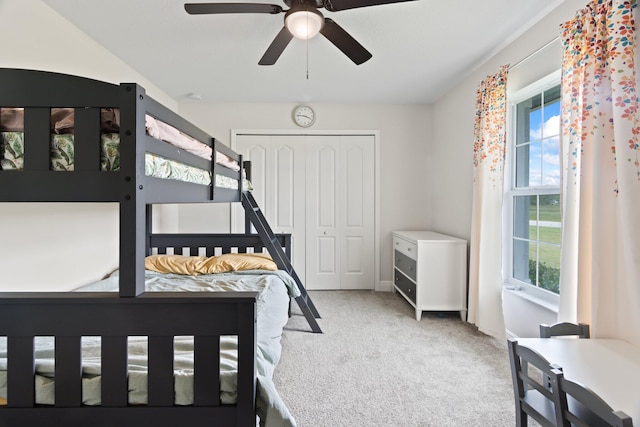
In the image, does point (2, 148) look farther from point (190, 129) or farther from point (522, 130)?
point (522, 130)

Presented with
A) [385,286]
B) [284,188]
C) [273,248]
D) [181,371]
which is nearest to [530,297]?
[385,286]

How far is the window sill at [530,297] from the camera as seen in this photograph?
210 cm

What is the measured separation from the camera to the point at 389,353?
94.3 inches

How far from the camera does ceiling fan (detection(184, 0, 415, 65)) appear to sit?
162 centimetres

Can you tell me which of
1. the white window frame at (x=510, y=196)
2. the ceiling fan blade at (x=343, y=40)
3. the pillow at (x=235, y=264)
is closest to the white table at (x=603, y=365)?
the white window frame at (x=510, y=196)

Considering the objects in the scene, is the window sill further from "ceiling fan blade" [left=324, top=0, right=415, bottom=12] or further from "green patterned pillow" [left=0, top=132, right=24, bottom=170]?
"green patterned pillow" [left=0, top=132, right=24, bottom=170]

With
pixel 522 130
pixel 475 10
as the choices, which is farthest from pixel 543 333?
pixel 475 10

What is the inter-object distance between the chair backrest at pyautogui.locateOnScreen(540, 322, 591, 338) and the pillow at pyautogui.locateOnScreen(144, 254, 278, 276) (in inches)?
77.3

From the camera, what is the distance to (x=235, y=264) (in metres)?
2.75

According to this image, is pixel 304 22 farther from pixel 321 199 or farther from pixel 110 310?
pixel 321 199

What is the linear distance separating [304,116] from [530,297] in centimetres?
308

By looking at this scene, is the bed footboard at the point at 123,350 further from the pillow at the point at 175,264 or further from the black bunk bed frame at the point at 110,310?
the pillow at the point at 175,264

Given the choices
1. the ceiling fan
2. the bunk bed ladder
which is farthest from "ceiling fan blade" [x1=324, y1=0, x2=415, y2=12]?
the bunk bed ladder

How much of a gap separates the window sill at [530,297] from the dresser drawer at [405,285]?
2.84 feet
